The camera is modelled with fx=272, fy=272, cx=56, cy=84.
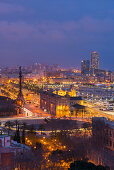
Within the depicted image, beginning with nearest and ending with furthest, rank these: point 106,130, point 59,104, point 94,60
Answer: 1. point 106,130
2. point 59,104
3. point 94,60

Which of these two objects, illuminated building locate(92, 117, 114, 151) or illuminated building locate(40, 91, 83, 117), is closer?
illuminated building locate(92, 117, 114, 151)

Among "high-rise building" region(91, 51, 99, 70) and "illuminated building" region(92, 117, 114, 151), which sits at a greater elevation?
"high-rise building" region(91, 51, 99, 70)

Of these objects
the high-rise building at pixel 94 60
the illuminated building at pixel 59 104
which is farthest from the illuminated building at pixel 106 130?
the high-rise building at pixel 94 60

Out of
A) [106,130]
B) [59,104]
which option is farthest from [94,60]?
[106,130]

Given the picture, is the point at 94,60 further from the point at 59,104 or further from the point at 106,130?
the point at 106,130

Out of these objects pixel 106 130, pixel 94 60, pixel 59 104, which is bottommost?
pixel 106 130

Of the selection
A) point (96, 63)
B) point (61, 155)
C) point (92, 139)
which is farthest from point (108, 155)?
point (96, 63)

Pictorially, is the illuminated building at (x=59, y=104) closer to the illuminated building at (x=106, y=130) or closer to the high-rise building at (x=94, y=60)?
the illuminated building at (x=106, y=130)

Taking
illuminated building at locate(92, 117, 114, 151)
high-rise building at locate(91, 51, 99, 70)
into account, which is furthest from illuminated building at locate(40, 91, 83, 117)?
high-rise building at locate(91, 51, 99, 70)

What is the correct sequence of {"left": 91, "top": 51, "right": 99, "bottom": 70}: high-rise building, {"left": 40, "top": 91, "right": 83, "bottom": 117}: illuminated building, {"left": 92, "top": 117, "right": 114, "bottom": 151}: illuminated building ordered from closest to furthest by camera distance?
1. {"left": 92, "top": 117, "right": 114, "bottom": 151}: illuminated building
2. {"left": 40, "top": 91, "right": 83, "bottom": 117}: illuminated building
3. {"left": 91, "top": 51, "right": 99, "bottom": 70}: high-rise building

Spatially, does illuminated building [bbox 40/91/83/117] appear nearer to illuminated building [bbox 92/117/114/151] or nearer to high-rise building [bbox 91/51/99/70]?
illuminated building [bbox 92/117/114/151]

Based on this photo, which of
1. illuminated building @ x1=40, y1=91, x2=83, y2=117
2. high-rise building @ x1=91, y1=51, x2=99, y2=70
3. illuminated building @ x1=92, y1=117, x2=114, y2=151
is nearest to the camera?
illuminated building @ x1=92, y1=117, x2=114, y2=151
